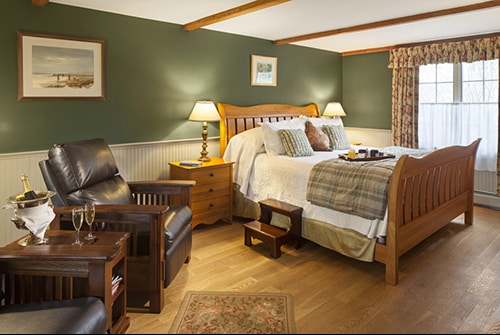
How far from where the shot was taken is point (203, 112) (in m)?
4.02

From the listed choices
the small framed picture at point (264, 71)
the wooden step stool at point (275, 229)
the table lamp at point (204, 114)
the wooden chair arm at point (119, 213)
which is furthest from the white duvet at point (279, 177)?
the wooden chair arm at point (119, 213)

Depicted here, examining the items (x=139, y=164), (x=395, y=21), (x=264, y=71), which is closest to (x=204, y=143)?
(x=139, y=164)

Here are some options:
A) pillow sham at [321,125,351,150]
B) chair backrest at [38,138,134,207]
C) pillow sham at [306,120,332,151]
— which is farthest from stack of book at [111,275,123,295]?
pillow sham at [321,125,351,150]

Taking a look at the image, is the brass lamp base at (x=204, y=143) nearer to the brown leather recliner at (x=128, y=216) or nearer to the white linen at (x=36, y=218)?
the brown leather recliner at (x=128, y=216)

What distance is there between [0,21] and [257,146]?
255 centimetres

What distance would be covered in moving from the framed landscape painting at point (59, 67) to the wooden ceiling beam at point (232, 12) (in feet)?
3.17

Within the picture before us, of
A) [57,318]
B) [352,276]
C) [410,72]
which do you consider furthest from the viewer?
[410,72]

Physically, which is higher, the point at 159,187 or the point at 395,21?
the point at 395,21

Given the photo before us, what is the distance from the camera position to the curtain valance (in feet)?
15.1

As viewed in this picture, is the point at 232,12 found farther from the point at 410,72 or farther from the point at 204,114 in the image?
the point at 410,72

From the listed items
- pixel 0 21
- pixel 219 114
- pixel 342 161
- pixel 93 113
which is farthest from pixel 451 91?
pixel 0 21

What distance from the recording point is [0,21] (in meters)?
3.03

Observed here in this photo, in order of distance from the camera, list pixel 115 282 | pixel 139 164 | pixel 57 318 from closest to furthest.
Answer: pixel 57 318 → pixel 115 282 → pixel 139 164

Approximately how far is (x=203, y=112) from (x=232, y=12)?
107 centimetres
